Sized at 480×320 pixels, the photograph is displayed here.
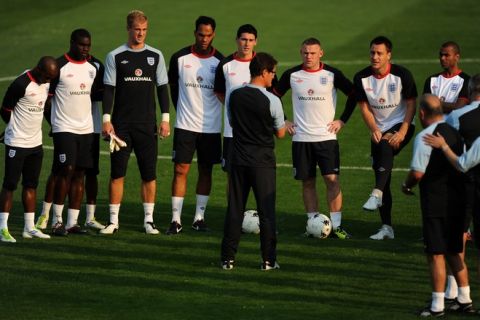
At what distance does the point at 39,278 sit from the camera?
14.1 m

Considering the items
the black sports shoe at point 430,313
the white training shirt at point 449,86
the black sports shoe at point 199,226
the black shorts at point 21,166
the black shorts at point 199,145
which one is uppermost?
the white training shirt at point 449,86

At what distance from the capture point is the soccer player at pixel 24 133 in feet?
52.0

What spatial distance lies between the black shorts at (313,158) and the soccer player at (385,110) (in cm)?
58

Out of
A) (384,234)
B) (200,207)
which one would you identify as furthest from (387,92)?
(200,207)

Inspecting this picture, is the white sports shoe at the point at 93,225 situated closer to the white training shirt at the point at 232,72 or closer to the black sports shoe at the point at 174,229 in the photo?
the black sports shoe at the point at 174,229

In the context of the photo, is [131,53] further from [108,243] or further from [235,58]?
[108,243]

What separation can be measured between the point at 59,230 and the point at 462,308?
20.5ft

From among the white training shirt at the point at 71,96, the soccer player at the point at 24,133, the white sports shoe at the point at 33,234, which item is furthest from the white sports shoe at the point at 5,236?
the white training shirt at the point at 71,96

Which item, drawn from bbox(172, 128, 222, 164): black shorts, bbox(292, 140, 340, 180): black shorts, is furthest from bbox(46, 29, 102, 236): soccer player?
bbox(292, 140, 340, 180): black shorts

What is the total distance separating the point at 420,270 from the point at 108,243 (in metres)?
4.27

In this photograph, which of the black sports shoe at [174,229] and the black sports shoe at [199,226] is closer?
the black sports shoe at [174,229]

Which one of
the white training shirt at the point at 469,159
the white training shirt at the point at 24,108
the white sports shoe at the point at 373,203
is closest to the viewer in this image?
the white training shirt at the point at 469,159

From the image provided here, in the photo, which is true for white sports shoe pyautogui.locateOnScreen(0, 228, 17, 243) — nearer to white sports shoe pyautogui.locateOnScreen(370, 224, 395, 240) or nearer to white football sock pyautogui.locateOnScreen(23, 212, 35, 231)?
white football sock pyautogui.locateOnScreen(23, 212, 35, 231)

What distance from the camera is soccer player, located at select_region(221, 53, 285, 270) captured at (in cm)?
1416
